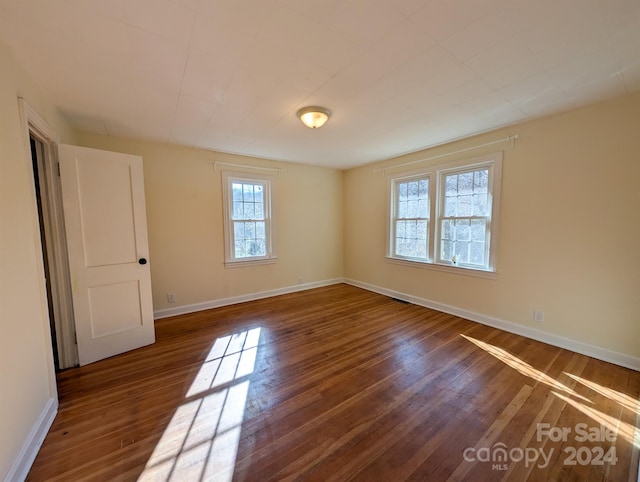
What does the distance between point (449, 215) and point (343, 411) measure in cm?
304

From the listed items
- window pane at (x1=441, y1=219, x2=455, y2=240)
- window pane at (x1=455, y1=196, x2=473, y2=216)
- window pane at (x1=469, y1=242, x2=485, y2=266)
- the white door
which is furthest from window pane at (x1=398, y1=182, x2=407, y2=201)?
the white door

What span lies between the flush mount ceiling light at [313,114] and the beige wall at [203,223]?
200cm

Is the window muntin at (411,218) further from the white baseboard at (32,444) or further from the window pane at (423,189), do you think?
the white baseboard at (32,444)

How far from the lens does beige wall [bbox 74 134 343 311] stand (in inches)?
142

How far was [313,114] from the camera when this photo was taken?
99.5 inches

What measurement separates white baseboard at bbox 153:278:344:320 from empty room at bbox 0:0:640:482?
0.15ft

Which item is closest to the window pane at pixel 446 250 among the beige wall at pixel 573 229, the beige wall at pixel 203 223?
the beige wall at pixel 573 229

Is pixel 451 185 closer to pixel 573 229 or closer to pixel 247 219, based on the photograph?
pixel 573 229

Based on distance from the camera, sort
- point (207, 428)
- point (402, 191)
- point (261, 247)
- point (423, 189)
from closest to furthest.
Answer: point (207, 428) < point (423, 189) < point (402, 191) < point (261, 247)

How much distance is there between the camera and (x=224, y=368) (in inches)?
94.8

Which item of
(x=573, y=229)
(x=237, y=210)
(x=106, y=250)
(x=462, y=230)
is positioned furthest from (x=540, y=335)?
(x=106, y=250)

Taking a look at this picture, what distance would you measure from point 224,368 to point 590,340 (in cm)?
368

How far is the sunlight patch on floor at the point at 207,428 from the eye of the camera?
1417 millimetres

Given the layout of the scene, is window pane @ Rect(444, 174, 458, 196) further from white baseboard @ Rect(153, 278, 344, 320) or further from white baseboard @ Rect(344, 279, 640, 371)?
white baseboard @ Rect(153, 278, 344, 320)
